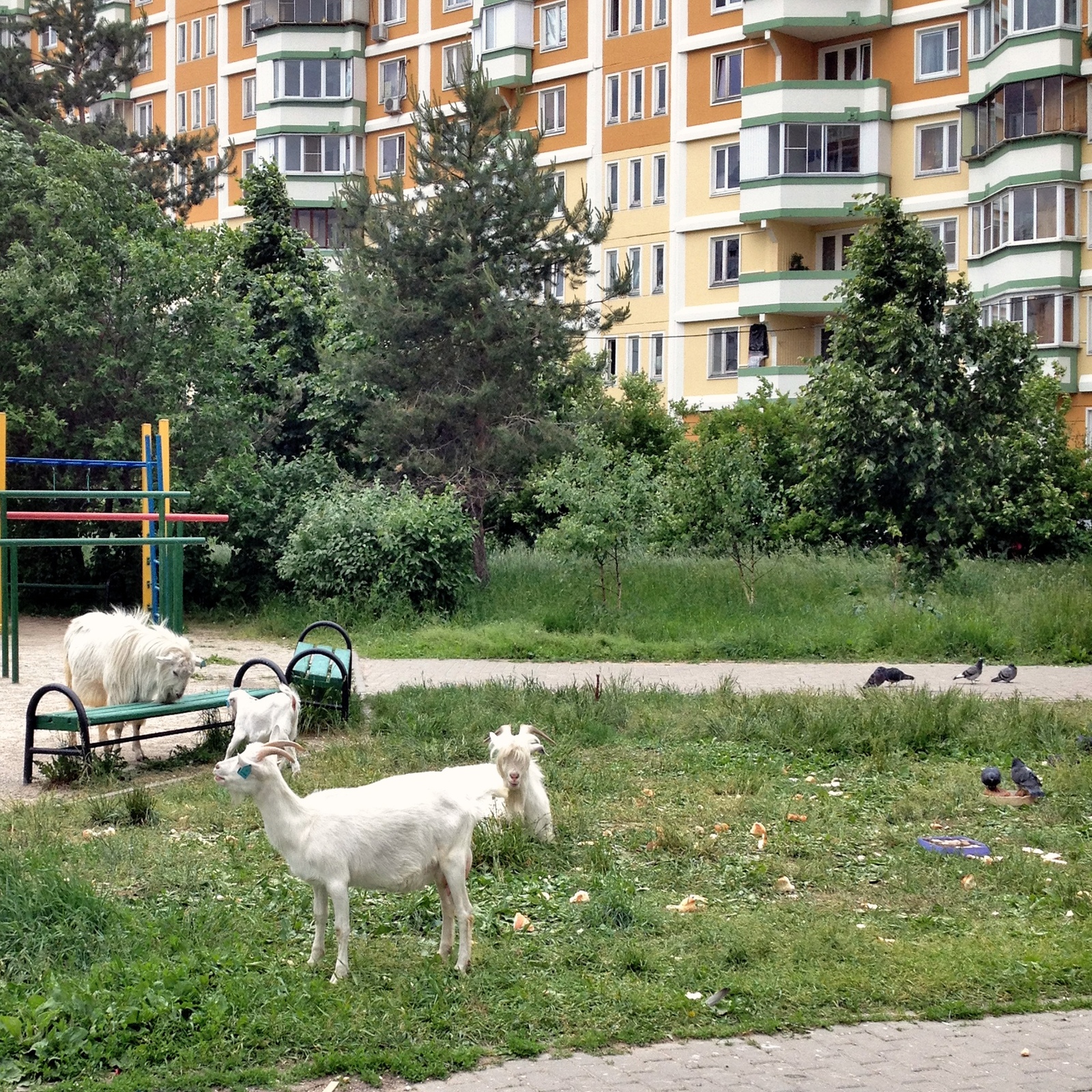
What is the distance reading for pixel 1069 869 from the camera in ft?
27.2

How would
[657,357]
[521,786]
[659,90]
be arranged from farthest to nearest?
[657,357], [659,90], [521,786]

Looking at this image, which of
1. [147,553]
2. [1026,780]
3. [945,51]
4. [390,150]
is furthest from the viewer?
[390,150]

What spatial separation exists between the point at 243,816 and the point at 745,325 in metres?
36.1

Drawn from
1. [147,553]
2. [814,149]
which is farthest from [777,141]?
[147,553]

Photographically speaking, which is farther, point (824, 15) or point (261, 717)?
point (824, 15)

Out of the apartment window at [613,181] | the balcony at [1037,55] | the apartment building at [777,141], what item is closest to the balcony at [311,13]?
the apartment building at [777,141]

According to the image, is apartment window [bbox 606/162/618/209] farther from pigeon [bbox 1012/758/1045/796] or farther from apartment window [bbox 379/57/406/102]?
pigeon [bbox 1012/758/1045/796]

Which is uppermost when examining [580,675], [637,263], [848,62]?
[848,62]

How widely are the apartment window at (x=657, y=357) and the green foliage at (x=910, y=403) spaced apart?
2301 centimetres

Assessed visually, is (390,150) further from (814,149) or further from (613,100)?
(814,149)

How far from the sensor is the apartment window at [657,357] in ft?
150

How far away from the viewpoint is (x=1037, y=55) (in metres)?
37.4

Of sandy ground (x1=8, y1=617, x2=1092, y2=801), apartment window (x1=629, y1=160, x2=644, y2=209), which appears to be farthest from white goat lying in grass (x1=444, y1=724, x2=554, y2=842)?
apartment window (x1=629, y1=160, x2=644, y2=209)

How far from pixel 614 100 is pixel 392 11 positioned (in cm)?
1078
